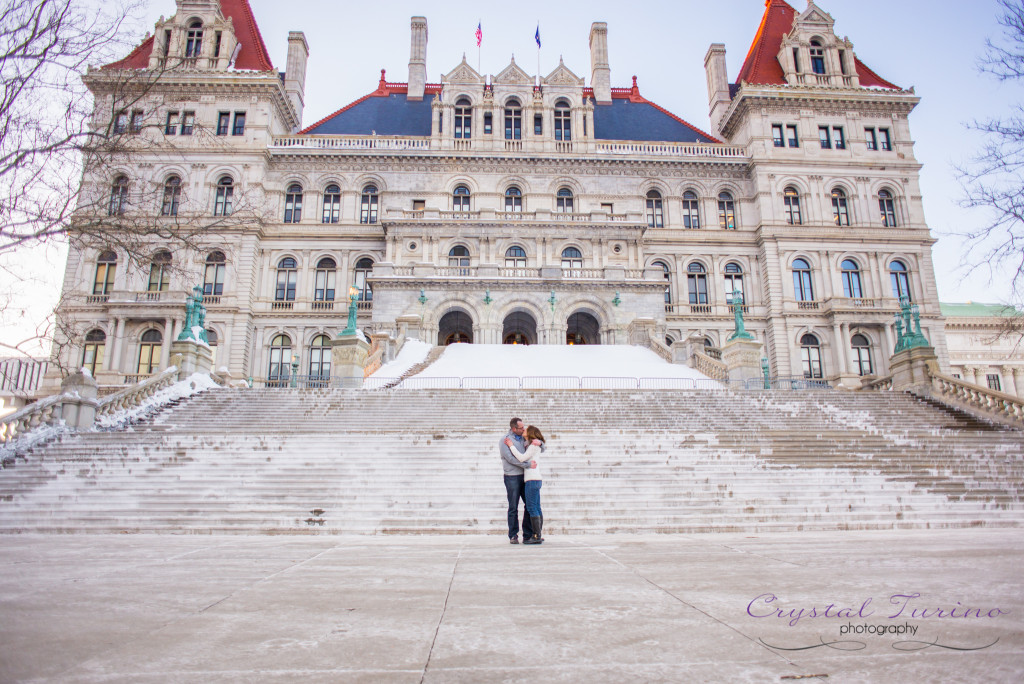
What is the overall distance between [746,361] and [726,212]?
1979cm

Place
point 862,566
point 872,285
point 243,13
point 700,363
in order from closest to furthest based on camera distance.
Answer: point 862,566 → point 700,363 → point 872,285 → point 243,13

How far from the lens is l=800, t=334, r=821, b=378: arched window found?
1395 inches

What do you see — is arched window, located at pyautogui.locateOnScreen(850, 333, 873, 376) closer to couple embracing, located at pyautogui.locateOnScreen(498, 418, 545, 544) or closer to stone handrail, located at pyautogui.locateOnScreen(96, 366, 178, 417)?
couple embracing, located at pyautogui.locateOnScreen(498, 418, 545, 544)

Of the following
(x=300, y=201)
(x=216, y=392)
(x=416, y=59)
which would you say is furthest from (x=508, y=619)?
(x=416, y=59)

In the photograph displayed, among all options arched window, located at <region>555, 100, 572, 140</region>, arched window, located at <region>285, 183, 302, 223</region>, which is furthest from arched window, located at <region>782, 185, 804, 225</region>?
arched window, located at <region>285, 183, 302, 223</region>

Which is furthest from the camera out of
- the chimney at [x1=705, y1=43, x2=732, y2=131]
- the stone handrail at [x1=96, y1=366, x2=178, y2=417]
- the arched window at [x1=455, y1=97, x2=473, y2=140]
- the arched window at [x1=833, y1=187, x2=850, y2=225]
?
the chimney at [x1=705, y1=43, x2=732, y2=131]

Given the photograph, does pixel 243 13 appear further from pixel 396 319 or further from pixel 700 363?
pixel 700 363

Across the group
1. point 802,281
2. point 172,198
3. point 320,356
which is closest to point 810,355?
point 802,281

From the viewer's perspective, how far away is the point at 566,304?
31641 millimetres

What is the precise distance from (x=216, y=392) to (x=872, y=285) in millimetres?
35409

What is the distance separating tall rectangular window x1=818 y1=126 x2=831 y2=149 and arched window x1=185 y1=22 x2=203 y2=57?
39230 millimetres

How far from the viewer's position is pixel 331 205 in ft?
126

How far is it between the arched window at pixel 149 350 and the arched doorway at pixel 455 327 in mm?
14988

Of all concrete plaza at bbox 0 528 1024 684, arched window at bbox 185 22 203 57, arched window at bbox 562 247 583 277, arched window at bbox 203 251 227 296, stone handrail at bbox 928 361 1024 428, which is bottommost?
concrete plaza at bbox 0 528 1024 684
